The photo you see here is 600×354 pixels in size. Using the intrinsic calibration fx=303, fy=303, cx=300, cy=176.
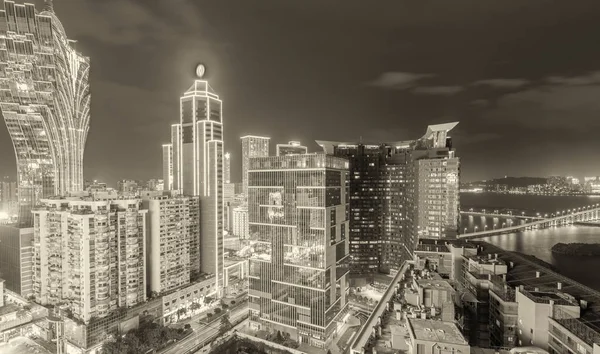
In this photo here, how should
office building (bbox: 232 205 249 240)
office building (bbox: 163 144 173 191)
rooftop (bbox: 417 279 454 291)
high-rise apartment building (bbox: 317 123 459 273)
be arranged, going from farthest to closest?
office building (bbox: 232 205 249 240), office building (bbox: 163 144 173 191), high-rise apartment building (bbox: 317 123 459 273), rooftop (bbox: 417 279 454 291)

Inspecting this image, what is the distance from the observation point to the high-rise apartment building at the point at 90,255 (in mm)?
31766

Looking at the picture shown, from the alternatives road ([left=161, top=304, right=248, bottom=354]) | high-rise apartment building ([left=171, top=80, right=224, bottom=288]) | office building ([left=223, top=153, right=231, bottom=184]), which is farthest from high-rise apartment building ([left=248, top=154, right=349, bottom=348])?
office building ([left=223, top=153, right=231, bottom=184])

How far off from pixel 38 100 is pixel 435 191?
69.2 metres

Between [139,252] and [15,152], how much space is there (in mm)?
38101

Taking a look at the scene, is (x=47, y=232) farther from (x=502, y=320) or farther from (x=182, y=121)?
(x=502, y=320)

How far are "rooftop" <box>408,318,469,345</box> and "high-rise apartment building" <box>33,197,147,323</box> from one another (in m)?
33.4

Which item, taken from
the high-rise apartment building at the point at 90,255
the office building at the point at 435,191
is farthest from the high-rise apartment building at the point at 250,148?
the high-rise apartment building at the point at 90,255

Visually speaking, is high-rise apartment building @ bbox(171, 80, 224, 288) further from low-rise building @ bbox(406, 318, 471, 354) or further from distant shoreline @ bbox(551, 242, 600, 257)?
distant shoreline @ bbox(551, 242, 600, 257)

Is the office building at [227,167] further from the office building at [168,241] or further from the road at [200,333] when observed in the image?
the road at [200,333]

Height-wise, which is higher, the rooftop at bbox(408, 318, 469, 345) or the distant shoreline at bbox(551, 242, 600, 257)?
the rooftop at bbox(408, 318, 469, 345)

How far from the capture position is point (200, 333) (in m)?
36.5

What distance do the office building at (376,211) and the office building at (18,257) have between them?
4718cm

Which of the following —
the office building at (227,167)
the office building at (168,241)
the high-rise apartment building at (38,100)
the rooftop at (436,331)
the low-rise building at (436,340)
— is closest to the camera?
the low-rise building at (436,340)

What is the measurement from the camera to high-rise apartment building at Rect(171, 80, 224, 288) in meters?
47.2
